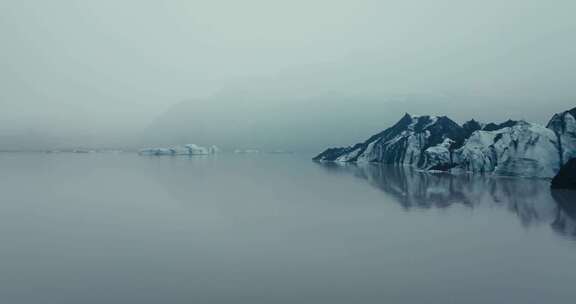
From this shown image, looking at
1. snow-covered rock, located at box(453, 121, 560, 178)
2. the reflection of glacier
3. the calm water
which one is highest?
snow-covered rock, located at box(453, 121, 560, 178)

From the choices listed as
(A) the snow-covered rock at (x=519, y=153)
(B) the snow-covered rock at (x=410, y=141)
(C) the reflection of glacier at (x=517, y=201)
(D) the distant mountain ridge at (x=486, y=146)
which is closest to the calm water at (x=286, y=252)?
(C) the reflection of glacier at (x=517, y=201)

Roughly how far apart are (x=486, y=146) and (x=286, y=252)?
66.8 m

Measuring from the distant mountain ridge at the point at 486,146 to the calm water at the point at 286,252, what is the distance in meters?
30.9

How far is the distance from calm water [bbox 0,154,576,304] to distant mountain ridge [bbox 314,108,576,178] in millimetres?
30946

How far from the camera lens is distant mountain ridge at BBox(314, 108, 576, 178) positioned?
187ft

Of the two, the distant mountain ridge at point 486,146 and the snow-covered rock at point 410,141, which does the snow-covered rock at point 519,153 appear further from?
the snow-covered rock at point 410,141

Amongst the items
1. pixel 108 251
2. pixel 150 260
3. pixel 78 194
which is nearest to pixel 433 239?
pixel 150 260

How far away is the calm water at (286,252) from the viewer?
11.7 metres

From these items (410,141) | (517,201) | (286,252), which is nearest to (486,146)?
(410,141)

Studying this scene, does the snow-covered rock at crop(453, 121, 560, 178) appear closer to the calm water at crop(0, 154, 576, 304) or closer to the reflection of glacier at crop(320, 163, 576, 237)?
the reflection of glacier at crop(320, 163, 576, 237)

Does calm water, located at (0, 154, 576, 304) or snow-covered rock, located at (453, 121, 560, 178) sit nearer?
calm water, located at (0, 154, 576, 304)

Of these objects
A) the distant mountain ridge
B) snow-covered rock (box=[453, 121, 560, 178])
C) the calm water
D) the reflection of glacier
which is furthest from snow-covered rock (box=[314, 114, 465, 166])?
the calm water

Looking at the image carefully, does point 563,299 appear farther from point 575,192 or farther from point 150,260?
point 575,192

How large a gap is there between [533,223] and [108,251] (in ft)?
81.2
